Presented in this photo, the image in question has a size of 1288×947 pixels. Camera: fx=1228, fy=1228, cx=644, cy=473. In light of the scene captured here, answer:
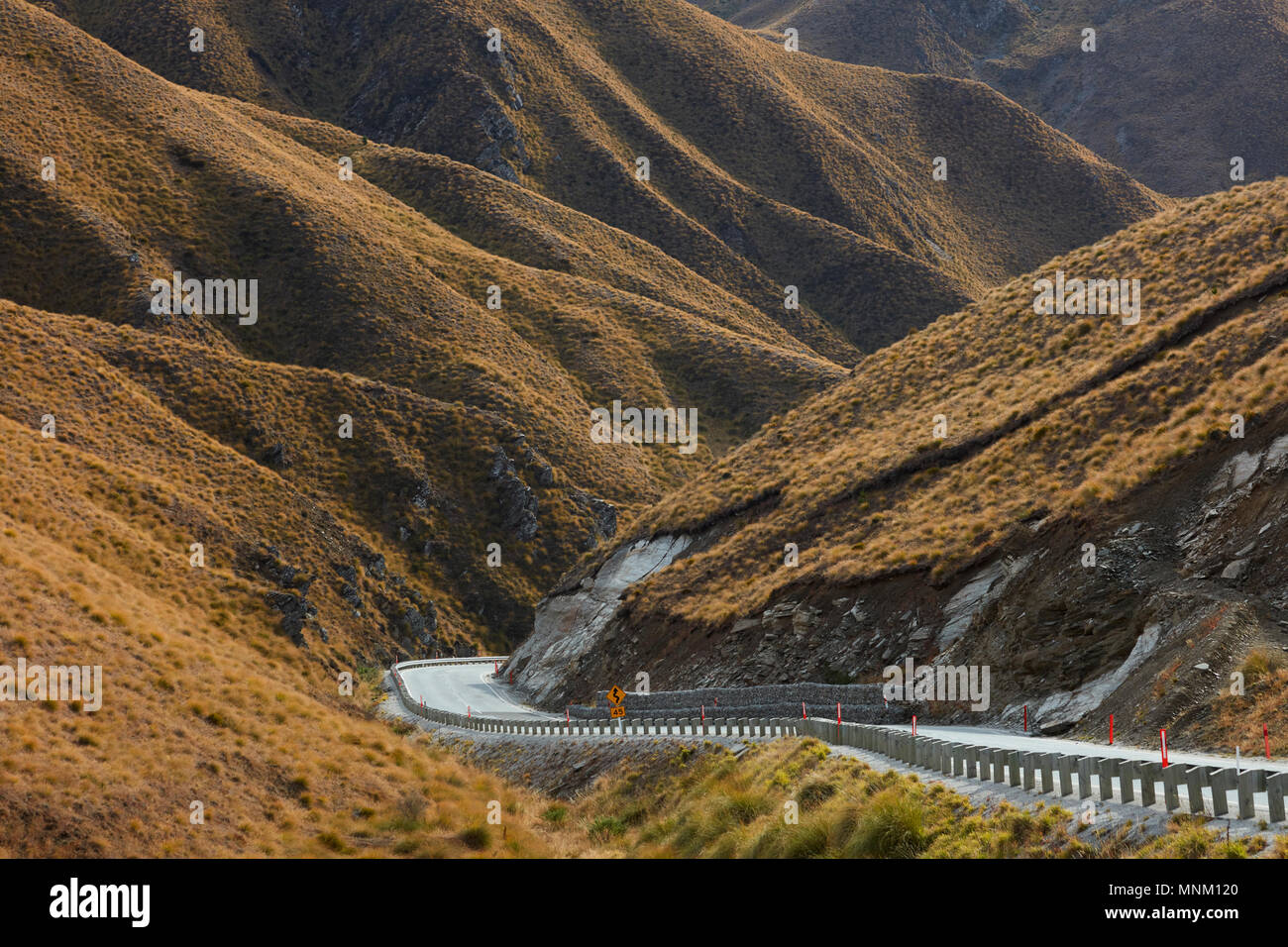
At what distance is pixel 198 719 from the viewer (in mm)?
27141

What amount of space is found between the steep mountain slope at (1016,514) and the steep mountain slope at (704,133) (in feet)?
222

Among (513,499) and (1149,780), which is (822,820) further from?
(513,499)

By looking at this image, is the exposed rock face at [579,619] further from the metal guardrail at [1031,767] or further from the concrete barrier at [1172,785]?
the concrete barrier at [1172,785]

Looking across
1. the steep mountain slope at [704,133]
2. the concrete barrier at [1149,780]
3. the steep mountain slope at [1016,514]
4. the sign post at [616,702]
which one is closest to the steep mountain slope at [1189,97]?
the steep mountain slope at [704,133]

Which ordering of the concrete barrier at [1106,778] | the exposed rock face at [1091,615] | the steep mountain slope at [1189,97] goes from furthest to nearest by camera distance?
1. the steep mountain slope at [1189,97]
2. the exposed rock face at [1091,615]
3. the concrete barrier at [1106,778]

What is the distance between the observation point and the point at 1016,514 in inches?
1125

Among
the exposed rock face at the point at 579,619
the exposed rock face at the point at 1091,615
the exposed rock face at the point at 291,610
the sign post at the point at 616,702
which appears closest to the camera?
the exposed rock face at the point at 1091,615

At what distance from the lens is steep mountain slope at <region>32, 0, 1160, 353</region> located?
122625mm

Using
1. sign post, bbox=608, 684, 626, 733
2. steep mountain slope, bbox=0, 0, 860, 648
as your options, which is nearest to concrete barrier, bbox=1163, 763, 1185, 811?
sign post, bbox=608, 684, 626, 733

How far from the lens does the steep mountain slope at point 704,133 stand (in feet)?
402

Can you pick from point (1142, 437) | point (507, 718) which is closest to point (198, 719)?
point (507, 718)

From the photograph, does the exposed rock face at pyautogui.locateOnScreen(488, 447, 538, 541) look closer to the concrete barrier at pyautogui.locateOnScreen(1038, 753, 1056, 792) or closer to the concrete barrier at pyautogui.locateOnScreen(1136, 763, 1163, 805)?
the concrete barrier at pyautogui.locateOnScreen(1038, 753, 1056, 792)

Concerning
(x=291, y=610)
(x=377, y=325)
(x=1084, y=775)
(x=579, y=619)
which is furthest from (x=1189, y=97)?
(x=1084, y=775)

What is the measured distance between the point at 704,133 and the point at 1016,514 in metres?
116
